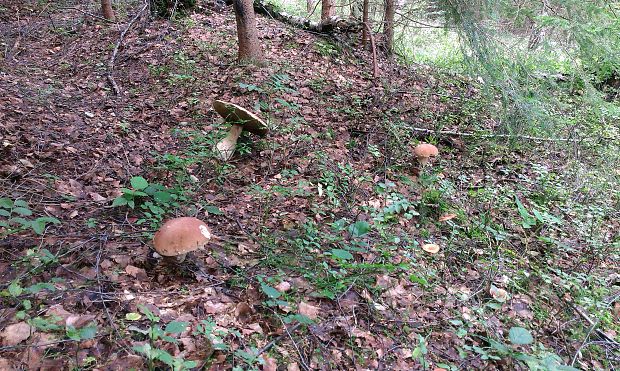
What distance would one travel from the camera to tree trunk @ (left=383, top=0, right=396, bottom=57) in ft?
28.2

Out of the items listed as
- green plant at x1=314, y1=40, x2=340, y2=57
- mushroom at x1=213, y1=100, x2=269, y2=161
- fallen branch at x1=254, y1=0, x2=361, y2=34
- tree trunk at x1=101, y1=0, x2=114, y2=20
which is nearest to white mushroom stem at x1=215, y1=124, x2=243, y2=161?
mushroom at x1=213, y1=100, x2=269, y2=161

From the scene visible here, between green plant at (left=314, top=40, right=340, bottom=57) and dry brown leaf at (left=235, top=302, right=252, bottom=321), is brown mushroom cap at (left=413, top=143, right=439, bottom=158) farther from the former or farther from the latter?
green plant at (left=314, top=40, right=340, bottom=57)

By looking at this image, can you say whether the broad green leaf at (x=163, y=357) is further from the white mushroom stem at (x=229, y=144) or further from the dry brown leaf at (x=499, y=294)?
the white mushroom stem at (x=229, y=144)

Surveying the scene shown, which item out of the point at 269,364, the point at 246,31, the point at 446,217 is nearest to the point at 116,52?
the point at 246,31

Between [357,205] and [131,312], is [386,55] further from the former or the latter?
[131,312]

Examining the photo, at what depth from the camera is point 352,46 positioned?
941 cm

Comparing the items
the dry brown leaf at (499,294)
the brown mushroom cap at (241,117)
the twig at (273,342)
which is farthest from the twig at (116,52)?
the dry brown leaf at (499,294)

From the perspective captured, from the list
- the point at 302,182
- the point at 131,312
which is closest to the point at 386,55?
the point at 302,182

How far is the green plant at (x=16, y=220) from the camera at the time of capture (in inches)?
129

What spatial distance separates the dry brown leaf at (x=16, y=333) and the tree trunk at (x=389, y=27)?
7946 mm

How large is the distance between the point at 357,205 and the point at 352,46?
5.86m

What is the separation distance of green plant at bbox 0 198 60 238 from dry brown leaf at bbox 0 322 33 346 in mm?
845

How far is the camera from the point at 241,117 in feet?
Answer: 16.9

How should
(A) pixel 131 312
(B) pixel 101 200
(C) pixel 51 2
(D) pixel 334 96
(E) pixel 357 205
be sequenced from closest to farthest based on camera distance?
(A) pixel 131 312
(B) pixel 101 200
(E) pixel 357 205
(D) pixel 334 96
(C) pixel 51 2
